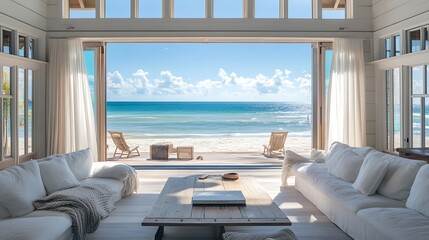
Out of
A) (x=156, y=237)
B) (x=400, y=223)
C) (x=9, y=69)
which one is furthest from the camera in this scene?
(x=9, y=69)

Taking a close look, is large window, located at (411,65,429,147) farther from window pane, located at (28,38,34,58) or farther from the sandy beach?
the sandy beach

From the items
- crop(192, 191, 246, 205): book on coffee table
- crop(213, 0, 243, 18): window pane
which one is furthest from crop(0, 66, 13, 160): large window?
crop(213, 0, 243, 18): window pane

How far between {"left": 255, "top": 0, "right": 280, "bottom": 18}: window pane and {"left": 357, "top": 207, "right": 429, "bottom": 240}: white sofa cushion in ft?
15.8

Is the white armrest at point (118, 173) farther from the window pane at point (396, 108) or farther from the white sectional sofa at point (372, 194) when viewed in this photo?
the window pane at point (396, 108)

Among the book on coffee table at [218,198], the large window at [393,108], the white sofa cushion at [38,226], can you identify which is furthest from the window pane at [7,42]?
the large window at [393,108]

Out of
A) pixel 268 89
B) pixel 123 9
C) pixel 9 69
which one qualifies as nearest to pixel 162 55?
pixel 268 89

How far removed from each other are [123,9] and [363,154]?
16.2ft

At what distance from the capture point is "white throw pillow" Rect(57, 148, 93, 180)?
17.9 ft

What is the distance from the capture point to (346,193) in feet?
Answer: 14.9

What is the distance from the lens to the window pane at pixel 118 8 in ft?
→ 25.4

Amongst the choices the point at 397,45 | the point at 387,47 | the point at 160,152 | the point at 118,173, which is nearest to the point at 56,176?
the point at 118,173

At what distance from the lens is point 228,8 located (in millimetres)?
7895

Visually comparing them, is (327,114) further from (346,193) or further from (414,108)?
(346,193)

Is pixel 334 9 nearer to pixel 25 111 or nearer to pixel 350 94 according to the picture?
pixel 350 94
